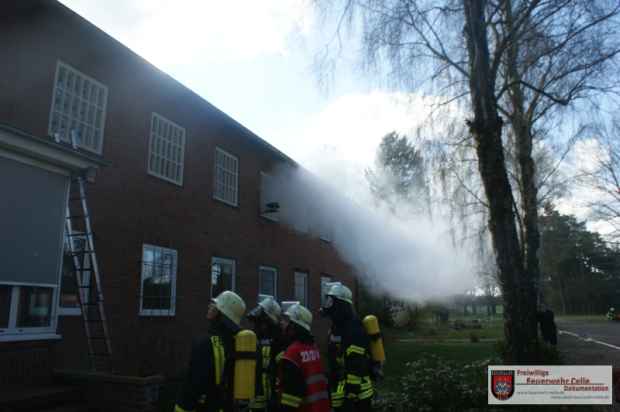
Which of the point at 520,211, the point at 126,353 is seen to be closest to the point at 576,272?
the point at 520,211

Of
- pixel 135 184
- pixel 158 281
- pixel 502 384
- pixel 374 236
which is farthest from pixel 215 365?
pixel 374 236

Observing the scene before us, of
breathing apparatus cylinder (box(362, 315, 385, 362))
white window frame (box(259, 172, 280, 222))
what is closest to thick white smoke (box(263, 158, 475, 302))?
white window frame (box(259, 172, 280, 222))

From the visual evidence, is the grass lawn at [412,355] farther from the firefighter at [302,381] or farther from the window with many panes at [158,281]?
the firefighter at [302,381]

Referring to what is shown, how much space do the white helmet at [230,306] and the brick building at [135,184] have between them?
2992mm

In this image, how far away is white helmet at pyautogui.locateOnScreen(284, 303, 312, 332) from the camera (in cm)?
409

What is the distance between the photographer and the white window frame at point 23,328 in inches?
222

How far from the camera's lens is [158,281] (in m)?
9.56

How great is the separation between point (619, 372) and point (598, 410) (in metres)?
0.97

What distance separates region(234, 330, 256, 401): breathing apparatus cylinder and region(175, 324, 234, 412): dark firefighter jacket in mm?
123

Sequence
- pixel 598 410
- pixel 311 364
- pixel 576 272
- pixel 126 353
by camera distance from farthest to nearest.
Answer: pixel 576 272 → pixel 126 353 → pixel 598 410 → pixel 311 364

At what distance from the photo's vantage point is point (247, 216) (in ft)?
43.4

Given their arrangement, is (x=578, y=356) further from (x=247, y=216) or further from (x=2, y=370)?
(x=2, y=370)

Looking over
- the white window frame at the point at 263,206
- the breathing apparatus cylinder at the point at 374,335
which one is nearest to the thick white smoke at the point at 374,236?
the white window frame at the point at 263,206

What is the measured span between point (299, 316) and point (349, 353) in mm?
689
